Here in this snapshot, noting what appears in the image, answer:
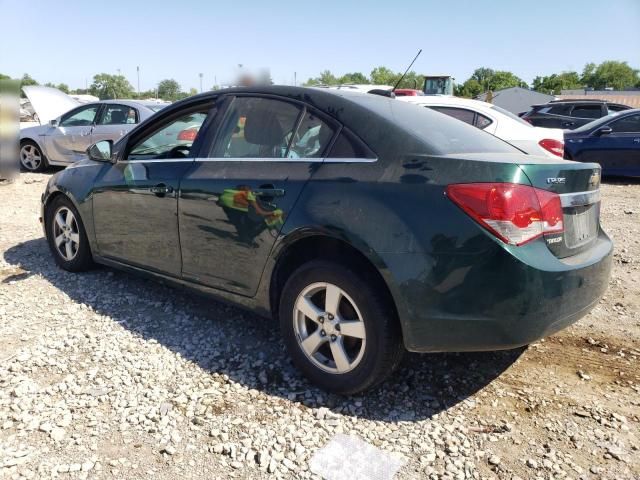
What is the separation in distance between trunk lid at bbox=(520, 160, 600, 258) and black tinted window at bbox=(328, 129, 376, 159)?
77 cm

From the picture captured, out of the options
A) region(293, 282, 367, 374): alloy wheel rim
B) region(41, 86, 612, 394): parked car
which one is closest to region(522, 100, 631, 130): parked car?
region(41, 86, 612, 394): parked car

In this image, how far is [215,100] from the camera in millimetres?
3533

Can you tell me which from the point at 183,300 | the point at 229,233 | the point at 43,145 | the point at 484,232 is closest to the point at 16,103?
the point at 43,145

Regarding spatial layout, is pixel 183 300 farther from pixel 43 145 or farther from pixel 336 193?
pixel 43 145

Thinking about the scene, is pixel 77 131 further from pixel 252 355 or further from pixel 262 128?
pixel 252 355

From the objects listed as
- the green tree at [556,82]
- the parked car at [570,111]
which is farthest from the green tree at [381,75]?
the parked car at [570,111]

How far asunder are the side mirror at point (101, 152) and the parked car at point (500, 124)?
3.91 metres

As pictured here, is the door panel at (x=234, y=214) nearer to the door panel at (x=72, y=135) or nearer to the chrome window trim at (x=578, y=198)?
the chrome window trim at (x=578, y=198)

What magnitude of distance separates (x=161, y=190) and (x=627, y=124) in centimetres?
1008

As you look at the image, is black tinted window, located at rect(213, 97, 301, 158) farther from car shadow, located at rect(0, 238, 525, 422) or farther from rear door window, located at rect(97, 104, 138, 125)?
rear door window, located at rect(97, 104, 138, 125)

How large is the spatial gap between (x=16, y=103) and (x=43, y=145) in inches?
137

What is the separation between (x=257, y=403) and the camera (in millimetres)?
2803

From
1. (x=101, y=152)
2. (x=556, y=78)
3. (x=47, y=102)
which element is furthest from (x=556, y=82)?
(x=101, y=152)

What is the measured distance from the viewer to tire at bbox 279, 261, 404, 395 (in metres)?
2.59
